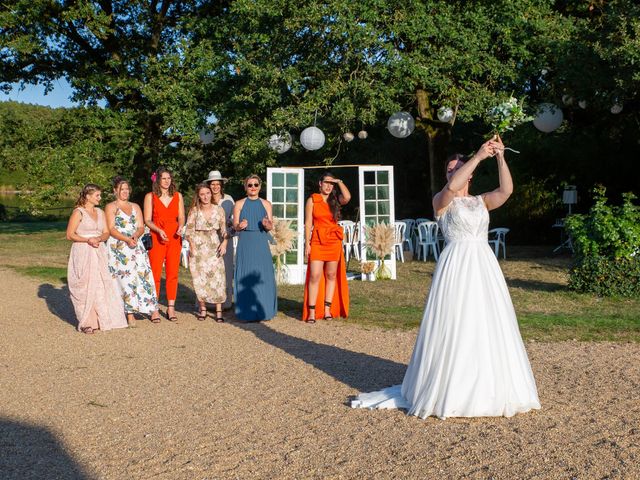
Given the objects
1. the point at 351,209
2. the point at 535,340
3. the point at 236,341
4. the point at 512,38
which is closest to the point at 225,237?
the point at 236,341

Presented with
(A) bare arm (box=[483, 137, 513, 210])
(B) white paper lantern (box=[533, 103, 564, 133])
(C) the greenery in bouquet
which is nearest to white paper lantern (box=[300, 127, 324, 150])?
(B) white paper lantern (box=[533, 103, 564, 133])

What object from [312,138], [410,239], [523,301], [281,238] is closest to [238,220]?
[281,238]

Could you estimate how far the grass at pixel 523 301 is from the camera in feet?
29.5

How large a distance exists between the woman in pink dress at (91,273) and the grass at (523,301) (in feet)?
5.76

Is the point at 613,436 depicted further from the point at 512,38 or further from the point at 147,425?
the point at 512,38

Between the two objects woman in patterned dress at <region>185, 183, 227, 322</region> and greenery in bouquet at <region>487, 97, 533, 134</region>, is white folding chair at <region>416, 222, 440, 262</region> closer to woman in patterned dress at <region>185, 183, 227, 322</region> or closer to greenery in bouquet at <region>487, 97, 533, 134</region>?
woman in patterned dress at <region>185, 183, 227, 322</region>

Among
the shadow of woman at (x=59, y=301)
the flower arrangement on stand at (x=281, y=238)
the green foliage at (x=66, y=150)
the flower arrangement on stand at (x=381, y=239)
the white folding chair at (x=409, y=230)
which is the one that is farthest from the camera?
the white folding chair at (x=409, y=230)

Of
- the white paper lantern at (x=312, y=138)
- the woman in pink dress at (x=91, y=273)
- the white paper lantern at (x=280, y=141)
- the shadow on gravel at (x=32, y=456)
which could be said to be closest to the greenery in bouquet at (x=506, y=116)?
the shadow on gravel at (x=32, y=456)

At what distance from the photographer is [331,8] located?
14719 mm

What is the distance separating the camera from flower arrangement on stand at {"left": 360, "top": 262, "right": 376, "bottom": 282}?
14.1m

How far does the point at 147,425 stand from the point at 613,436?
297 centimetres

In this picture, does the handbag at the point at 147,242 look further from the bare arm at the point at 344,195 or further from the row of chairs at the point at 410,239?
the row of chairs at the point at 410,239

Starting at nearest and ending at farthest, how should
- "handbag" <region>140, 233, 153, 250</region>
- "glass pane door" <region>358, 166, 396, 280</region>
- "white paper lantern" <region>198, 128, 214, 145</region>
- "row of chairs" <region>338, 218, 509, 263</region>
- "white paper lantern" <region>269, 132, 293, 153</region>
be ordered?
"handbag" <region>140, 233, 153, 250</region>, "glass pane door" <region>358, 166, 396, 280</region>, "white paper lantern" <region>269, 132, 293, 153</region>, "row of chairs" <region>338, 218, 509, 263</region>, "white paper lantern" <region>198, 128, 214, 145</region>

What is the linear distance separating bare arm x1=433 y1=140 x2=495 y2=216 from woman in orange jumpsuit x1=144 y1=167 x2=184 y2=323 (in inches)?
196
